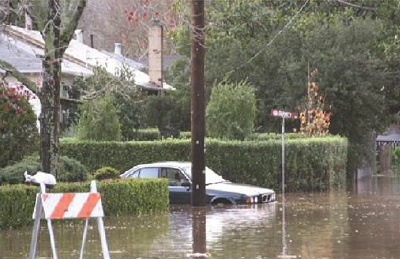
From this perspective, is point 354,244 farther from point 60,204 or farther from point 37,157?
point 37,157

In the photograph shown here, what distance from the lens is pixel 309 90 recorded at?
40062 mm

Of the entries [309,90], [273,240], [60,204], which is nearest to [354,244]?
[273,240]

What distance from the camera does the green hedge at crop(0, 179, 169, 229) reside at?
19828mm

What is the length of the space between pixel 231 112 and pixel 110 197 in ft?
37.7

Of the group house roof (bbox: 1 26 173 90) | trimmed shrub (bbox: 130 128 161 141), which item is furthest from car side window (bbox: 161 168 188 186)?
trimmed shrub (bbox: 130 128 161 141)

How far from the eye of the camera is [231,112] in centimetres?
3384

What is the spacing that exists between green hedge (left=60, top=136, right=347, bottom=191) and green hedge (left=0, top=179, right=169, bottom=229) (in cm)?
792

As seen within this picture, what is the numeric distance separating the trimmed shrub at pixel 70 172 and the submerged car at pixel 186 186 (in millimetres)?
3419

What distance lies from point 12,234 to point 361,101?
85.1 ft

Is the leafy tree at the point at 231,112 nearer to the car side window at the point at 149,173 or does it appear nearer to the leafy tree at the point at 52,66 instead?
the car side window at the point at 149,173

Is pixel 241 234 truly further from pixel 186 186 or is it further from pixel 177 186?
pixel 177 186

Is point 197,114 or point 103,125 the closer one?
point 197,114

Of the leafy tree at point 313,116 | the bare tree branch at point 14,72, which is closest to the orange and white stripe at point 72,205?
the bare tree branch at point 14,72

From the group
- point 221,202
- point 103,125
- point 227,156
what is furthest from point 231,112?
point 221,202
